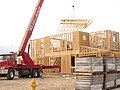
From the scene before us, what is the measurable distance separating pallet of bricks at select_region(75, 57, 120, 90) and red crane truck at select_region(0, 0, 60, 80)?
38.3ft

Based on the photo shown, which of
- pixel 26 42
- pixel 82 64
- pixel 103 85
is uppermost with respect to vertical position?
pixel 26 42

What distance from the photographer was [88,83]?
14945 mm

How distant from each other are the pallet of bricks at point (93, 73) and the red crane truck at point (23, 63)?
1167cm

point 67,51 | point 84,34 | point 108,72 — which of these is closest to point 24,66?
point 67,51

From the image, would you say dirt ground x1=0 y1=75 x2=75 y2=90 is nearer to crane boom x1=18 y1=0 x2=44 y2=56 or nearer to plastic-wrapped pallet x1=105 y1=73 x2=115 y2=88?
plastic-wrapped pallet x1=105 y1=73 x2=115 y2=88

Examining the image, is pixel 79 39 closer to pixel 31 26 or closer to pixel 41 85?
pixel 31 26

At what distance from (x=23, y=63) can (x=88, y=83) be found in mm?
15088

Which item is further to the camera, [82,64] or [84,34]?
[84,34]

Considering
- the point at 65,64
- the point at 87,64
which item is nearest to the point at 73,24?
the point at 65,64

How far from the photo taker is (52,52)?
123 feet

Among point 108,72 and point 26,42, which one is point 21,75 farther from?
point 108,72

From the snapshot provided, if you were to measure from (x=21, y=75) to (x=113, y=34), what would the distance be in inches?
576

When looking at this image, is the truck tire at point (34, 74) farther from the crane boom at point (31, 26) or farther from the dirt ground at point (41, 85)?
the dirt ground at point (41, 85)

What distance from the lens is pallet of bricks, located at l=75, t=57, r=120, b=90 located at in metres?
15.0
